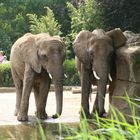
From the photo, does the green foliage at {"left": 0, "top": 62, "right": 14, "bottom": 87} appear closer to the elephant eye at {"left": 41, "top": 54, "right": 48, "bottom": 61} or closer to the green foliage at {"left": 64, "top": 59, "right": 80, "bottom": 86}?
the green foliage at {"left": 64, "top": 59, "right": 80, "bottom": 86}

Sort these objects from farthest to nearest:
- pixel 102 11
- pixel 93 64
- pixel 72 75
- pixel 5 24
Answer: pixel 5 24 → pixel 102 11 → pixel 72 75 → pixel 93 64

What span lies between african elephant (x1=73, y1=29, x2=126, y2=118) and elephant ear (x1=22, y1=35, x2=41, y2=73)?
74 cm

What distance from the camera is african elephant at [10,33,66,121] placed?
10.6 m

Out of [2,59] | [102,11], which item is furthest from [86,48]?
[102,11]

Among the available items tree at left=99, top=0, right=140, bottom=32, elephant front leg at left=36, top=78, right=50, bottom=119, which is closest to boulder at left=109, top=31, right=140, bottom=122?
elephant front leg at left=36, top=78, right=50, bottom=119

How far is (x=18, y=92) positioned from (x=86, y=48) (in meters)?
2.35

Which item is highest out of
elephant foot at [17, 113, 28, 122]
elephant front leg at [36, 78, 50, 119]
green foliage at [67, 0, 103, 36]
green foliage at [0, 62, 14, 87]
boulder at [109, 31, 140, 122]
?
green foliage at [67, 0, 103, 36]

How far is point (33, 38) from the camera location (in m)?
11.6

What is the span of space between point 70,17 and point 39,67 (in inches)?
998

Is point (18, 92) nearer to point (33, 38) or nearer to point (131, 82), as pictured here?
point (33, 38)

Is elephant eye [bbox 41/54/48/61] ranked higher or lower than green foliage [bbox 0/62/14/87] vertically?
higher

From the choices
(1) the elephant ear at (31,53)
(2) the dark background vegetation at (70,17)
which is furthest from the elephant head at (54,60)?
(2) the dark background vegetation at (70,17)

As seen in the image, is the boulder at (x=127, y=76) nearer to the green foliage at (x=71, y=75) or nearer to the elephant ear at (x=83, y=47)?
the elephant ear at (x=83, y=47)

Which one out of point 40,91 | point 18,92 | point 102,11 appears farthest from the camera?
point 102,11
